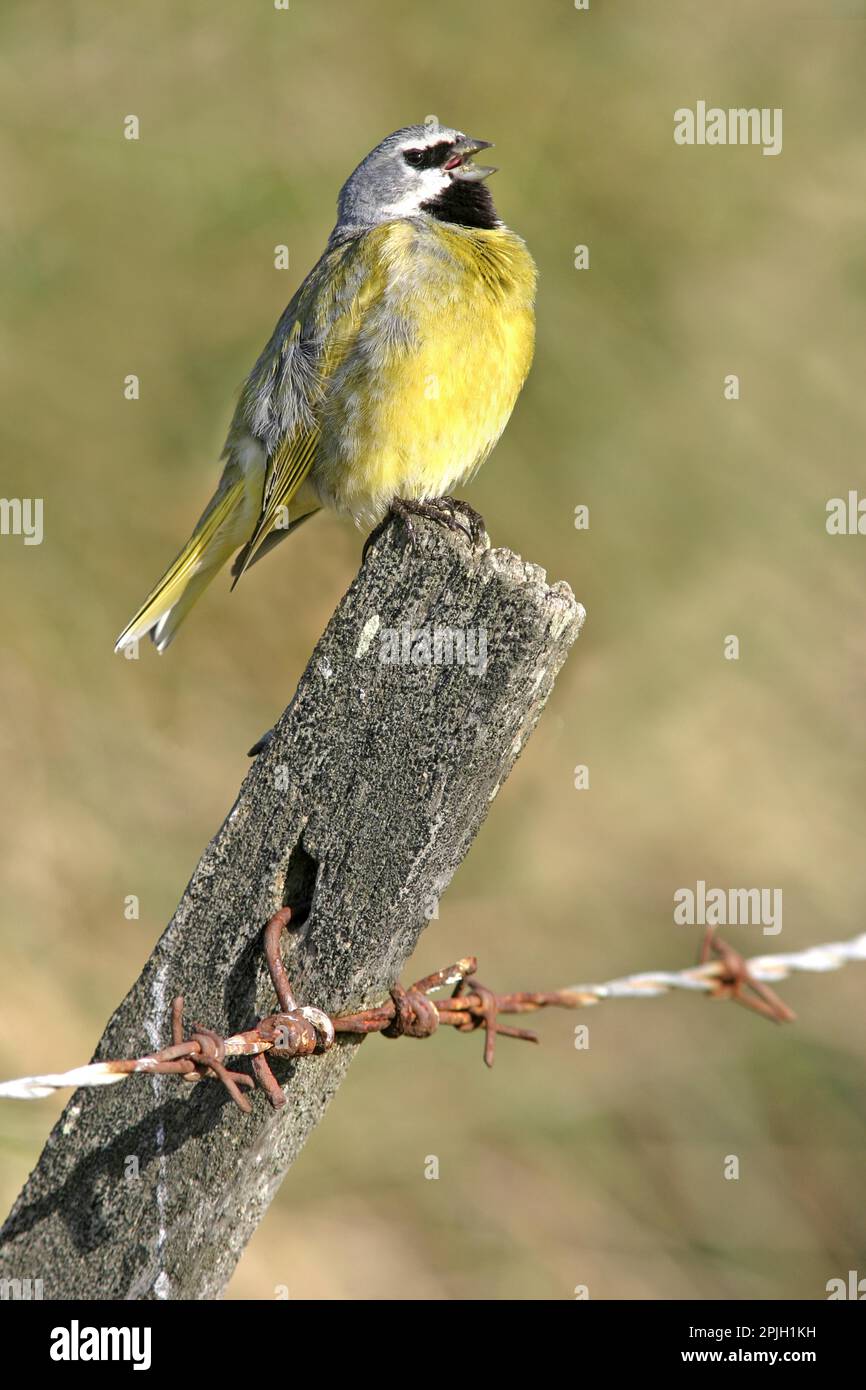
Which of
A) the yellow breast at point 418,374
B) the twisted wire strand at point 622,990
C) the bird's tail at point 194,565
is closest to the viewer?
the twisted wire strand at point 622,990

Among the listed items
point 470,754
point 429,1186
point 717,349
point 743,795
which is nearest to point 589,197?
point 717,349

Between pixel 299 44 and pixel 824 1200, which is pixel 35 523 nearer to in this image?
pixel 299 44

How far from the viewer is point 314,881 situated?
6.43ft

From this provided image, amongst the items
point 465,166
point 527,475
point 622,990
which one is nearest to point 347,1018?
point 622,990

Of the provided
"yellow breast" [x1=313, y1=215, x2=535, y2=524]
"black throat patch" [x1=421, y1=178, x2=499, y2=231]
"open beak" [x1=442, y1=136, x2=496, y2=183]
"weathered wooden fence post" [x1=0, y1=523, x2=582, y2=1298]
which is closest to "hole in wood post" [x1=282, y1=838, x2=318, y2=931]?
"weathered wooden fence post" [x1=0, y1=523, x2=582, y2=1298]

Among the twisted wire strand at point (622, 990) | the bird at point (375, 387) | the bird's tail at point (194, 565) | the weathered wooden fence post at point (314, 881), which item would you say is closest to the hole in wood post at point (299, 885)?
the weathered wooden fence post at point (314, 881)

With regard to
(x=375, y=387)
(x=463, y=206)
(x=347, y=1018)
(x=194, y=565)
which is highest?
(x=463, y=206)

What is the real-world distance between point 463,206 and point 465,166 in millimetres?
210

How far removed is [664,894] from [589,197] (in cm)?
276

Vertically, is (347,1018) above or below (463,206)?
below

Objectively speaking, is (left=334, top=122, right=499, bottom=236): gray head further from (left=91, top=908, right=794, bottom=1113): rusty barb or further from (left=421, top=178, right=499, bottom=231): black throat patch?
(left=91, top=908, right=794, bottom=1113): rusty barb

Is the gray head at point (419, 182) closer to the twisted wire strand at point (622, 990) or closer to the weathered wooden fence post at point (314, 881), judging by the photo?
the weathered wooden fence post at point (314, 881)

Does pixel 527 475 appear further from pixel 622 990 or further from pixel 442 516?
pixel 622 990

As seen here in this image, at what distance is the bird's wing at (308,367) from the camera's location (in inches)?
139
